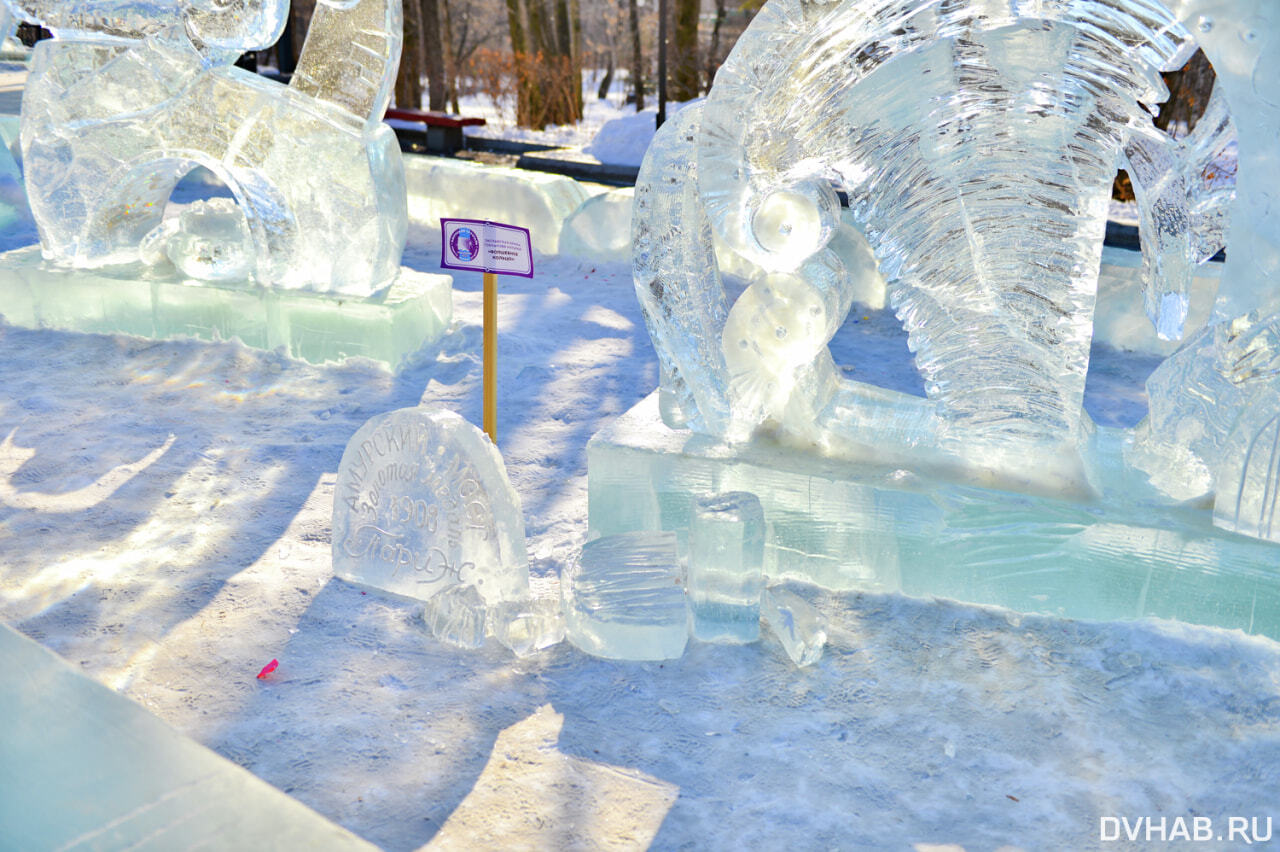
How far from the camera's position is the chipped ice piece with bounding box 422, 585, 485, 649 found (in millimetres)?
2631

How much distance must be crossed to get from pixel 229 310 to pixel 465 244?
199 cm

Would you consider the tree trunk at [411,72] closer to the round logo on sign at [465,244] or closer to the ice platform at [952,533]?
the round logo on sign at [465,244]

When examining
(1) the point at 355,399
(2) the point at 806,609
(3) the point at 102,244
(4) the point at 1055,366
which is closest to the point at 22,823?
(2) the point at 806,609

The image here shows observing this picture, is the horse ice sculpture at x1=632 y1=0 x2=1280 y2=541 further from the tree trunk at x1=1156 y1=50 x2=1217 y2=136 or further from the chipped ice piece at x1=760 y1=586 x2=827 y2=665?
the tree trunk at x1=1156 y1=50 x2=1217 y2=136

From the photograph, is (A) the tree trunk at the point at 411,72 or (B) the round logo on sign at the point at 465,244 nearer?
(B) the round logo on sign at the point at 465,244

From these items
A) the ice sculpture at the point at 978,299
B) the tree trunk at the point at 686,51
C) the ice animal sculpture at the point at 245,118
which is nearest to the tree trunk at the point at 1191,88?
the tree trunk at the point at 686,51

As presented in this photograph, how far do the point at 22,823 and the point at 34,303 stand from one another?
156 inches

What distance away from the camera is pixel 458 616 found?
2.64 m

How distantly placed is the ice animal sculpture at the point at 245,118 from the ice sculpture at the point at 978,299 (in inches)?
75.0

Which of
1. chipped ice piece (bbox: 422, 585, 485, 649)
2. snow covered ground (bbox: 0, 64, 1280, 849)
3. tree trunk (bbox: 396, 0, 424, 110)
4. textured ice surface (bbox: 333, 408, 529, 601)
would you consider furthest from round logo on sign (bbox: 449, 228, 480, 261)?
tree trunk (bbox: 396, 0, 424, 110)

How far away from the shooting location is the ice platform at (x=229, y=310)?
4508mm

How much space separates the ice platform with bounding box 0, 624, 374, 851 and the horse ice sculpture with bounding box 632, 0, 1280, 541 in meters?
1.70

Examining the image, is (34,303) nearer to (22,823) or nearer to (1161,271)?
(22,823)

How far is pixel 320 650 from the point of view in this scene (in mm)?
2621
